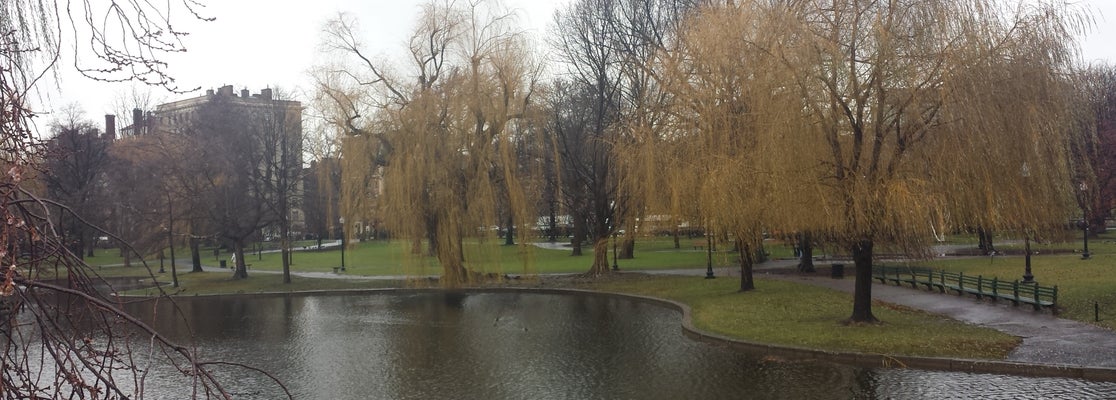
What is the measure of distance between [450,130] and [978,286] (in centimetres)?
1725

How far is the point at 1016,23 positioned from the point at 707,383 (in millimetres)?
8544

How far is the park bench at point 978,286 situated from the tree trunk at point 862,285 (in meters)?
4.48

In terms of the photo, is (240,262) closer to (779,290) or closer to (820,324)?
(779,290)

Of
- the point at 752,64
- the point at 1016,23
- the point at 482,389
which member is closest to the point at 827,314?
the point at 752,64

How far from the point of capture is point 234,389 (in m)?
14.0

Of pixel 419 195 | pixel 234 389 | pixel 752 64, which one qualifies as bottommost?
pixel 234 389

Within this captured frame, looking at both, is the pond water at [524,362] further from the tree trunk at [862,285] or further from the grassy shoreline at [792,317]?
the tree trunk at [862,285]

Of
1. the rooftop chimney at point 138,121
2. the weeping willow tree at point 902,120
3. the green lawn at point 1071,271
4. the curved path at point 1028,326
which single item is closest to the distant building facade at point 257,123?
the rooftop chimney at point 138,121

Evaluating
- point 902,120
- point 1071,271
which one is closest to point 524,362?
point 902,120

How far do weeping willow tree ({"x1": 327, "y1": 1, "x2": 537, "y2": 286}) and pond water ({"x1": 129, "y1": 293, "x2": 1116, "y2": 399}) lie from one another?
3.28 m

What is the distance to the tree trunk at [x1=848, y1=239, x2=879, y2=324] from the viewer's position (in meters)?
16.5

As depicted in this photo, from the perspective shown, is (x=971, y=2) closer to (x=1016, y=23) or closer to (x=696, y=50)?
(x=1016, y=23)

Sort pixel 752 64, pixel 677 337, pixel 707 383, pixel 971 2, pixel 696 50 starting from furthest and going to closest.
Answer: pixel 696 50 < pixel 677 337 < pixel 752 64 < pixel 971 2 < pixel 707 383

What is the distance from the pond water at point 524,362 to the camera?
12508 mm
